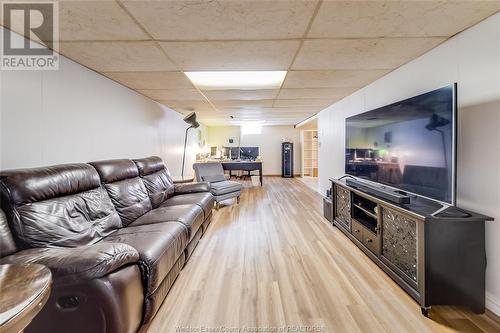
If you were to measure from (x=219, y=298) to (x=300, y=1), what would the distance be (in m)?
2.17

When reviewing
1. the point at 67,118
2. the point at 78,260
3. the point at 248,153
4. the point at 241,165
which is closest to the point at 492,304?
the point at 78,260

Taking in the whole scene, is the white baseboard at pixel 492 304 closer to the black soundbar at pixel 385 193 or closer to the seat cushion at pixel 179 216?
the black soundbar at pixel 385 193

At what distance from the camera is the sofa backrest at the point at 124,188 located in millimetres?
2227

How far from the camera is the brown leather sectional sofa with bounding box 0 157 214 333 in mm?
1128

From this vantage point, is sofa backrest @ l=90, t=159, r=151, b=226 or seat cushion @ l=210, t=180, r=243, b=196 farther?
seat cushion @ l=210, t=180, r=243, b=196

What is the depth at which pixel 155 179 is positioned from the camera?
303 cm

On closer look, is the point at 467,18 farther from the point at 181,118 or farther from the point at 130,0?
the point at 181,118

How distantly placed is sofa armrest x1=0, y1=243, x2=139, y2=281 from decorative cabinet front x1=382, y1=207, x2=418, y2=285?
200 cm

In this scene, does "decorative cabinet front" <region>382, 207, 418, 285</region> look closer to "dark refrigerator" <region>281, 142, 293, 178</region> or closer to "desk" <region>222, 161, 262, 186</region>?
"desk" <region>222, 161, 262, 186</region>

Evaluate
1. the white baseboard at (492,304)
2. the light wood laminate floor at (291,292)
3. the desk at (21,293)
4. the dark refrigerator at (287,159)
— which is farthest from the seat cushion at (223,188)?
the dark refrigerator at (287,159)

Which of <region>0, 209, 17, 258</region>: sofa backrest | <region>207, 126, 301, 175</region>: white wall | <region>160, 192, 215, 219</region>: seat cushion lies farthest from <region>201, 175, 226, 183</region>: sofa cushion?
<region>207, 126, 301, 175</region>: white wall

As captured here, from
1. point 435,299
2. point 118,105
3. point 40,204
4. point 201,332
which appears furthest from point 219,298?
point 118,105

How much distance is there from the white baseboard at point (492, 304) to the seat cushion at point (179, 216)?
242cm

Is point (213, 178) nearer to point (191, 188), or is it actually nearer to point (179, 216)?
point (191, 188)
